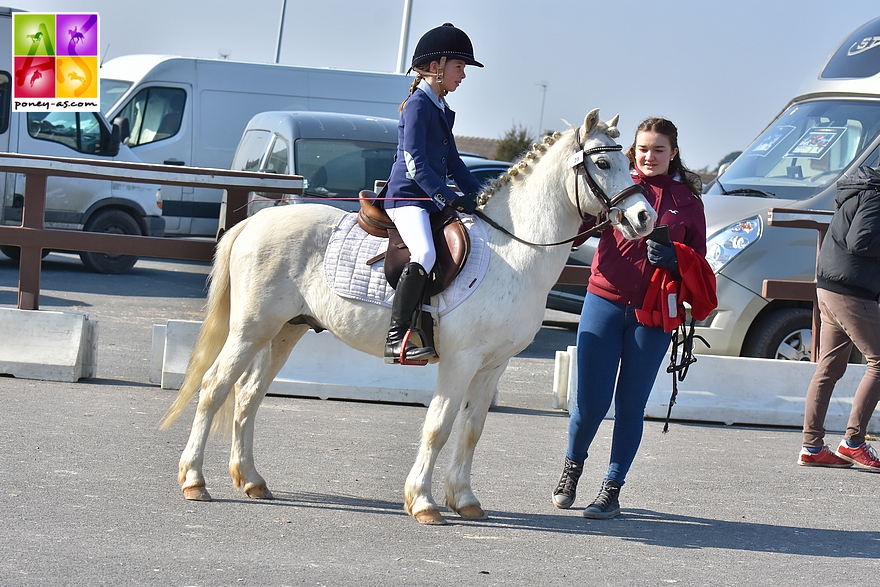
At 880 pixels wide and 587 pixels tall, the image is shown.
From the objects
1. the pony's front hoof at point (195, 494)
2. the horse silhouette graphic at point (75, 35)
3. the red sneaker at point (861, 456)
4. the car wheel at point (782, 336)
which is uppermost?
the horse silhouette graphic at point (75, 35)

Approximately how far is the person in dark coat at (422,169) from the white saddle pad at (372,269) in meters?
0.13

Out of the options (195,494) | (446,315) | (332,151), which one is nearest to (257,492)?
(195,494)

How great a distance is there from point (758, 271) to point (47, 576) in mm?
7016

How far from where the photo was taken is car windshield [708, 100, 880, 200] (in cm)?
999

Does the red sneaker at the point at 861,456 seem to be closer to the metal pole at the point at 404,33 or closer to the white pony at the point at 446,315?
the white pony at the point at 446,315

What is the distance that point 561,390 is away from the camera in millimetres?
8781

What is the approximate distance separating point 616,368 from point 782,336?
4.18 m

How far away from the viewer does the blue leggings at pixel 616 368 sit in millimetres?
5723

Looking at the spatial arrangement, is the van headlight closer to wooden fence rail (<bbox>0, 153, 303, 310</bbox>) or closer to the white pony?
wooden fence rail (<bbox>0, 153, 303, 310</bbox>)

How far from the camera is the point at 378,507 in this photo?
5.68m

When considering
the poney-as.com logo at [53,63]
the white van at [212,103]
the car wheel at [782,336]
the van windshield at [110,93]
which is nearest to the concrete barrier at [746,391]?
the car wheel at [782,336]

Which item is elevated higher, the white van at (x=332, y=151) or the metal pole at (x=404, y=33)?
the metal pole at (x=404, y=33)

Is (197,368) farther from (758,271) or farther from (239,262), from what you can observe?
(758,271)

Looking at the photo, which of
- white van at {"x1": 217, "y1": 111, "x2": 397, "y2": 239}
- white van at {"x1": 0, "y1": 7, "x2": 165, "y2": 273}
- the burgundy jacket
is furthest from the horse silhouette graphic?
the burgundy jacket
